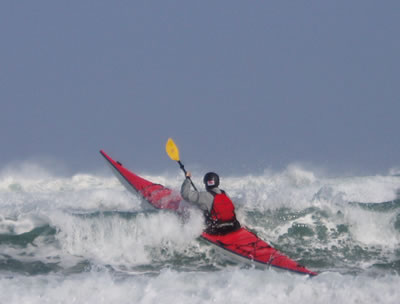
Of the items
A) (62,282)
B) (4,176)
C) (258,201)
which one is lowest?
(62,282)

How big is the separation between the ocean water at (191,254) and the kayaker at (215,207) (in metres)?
0.27

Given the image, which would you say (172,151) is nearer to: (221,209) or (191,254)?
(221,209)

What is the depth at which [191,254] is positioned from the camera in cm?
541

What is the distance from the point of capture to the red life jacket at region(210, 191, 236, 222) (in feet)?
17.5

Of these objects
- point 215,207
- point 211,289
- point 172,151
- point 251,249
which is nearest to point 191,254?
point 215,207

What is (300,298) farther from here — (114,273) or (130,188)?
(130,188)

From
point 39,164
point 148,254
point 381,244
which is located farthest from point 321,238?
point 39,164

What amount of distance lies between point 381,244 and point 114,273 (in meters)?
3.61

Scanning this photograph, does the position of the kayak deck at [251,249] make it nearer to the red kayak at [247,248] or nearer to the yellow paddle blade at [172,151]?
the red kayak at [247,248]

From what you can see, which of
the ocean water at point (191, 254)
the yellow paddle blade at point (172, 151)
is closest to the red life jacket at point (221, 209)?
the ocean water at point (191, 254)

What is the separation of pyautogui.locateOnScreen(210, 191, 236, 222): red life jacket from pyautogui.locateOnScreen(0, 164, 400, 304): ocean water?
0.37 metres

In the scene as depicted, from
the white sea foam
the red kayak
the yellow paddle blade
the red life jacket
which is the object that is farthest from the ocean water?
the yellow paddle blade

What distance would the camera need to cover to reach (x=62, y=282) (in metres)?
3.86

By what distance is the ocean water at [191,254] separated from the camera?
11.9 feet
